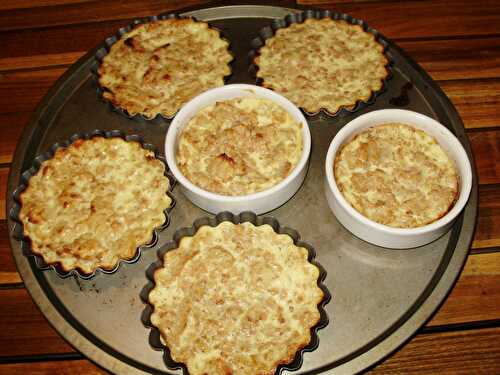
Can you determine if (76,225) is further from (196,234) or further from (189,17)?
(189,17)

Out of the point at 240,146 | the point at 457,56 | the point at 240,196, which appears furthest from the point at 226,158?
the point at 457,56

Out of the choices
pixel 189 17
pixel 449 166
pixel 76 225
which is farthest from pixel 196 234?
pixel 189 17

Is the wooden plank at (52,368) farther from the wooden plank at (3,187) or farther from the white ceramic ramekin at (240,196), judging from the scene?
the white ceramic ramekin at (240,196)

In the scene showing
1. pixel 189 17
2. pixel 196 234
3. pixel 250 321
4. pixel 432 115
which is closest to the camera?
pixel 250 321

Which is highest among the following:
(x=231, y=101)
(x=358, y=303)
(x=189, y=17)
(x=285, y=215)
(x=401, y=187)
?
(x=189, y=17)

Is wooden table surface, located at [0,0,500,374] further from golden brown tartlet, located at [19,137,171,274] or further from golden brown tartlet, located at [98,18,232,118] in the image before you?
golden brown tartlet, located at [98,18,232,118]

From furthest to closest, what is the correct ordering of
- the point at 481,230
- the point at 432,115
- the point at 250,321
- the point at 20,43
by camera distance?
1. the point at 20,43
2. the point at 432,115
3. the point at 481,230
4. the point at 250,321

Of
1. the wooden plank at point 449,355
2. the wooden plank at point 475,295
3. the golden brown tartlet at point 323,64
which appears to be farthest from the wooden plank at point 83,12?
the wooden plank at point 449,355
